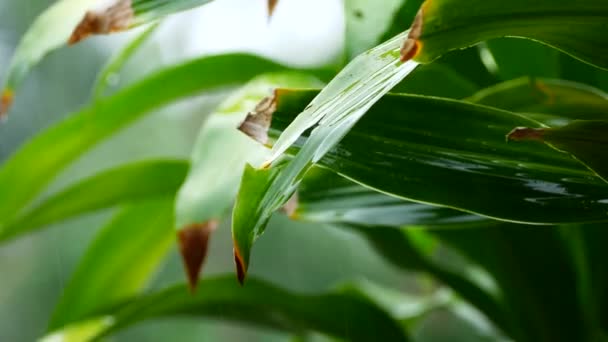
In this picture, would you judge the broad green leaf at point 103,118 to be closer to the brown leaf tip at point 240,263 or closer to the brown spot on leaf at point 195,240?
the brown spot on leaf at point 195,240

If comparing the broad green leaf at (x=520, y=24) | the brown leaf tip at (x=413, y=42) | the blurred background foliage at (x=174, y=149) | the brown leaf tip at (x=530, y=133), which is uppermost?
the broad green leaf at (x=520, y=24)

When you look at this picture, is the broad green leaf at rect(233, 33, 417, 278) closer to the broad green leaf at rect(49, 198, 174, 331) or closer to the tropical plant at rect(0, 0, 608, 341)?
the tropical plant at rect(0, 0, 608, 341)

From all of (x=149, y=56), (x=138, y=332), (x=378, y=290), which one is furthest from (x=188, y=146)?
(x=378, y=290)

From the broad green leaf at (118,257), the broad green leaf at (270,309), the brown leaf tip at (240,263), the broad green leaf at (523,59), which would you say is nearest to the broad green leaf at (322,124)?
the brown leaf tip at (240,263)

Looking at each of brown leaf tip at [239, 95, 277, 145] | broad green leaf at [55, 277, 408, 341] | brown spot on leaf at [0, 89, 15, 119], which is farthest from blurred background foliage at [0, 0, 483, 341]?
brown leaf tip at [239, 95, 277, 145]

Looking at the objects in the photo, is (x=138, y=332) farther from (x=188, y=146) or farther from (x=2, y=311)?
(x=188, y=146)

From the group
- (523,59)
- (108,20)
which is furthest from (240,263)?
(523,59)

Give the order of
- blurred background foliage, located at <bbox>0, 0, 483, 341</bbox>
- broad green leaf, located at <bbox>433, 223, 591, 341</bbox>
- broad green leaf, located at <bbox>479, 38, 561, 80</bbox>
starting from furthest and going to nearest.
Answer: blurred background foliage, located at <bbox>0, 0, 483, 341</bbox>, broad green leaf, located at <bbox>433, 223, 591, 341</bbox>, broad green leaf, located at <bbox>479, 38, 561, 80</bbox>
